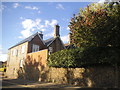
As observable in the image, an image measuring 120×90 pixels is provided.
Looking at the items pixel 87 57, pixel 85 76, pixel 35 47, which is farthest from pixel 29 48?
pixel 87 57

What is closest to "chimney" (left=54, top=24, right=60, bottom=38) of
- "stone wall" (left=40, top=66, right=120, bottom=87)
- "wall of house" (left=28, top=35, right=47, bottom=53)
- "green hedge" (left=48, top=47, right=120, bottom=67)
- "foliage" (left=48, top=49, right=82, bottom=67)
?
"wall of house" (left=28, top=35, right=47, bottom=53)

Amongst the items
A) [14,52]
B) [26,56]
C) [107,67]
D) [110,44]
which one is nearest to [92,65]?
[107,67]

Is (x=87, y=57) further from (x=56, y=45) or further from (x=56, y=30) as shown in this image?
(x=56, y=30)

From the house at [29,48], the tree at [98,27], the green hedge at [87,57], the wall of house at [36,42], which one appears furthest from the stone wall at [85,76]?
the wall of house at [36,42]

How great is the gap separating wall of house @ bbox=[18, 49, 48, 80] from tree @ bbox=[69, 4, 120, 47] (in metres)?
7.42

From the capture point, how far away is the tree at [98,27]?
1123 centimetres

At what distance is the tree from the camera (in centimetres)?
1123

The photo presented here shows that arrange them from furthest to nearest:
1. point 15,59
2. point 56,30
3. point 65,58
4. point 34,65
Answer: point 15,59 → point 56,30 → point 34,65 → point 65,58

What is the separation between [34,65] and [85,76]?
11065 mm

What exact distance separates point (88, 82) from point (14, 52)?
2313cm

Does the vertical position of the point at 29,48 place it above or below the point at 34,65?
above

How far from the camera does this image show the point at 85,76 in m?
13.7

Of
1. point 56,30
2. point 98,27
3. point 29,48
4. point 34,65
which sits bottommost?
point 34,65

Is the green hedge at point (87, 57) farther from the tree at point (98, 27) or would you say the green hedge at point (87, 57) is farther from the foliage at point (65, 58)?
the tree at point (98, 27)
